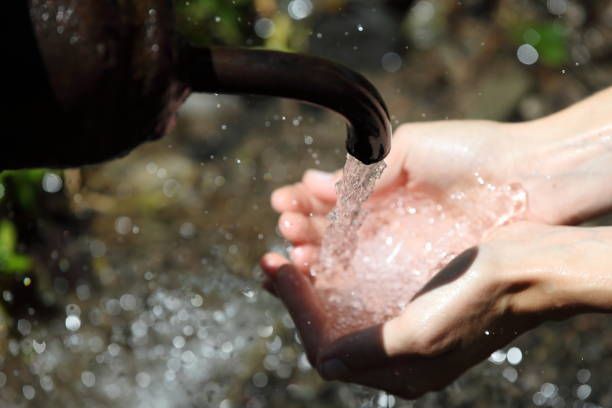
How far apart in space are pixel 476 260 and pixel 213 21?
1.67 metres

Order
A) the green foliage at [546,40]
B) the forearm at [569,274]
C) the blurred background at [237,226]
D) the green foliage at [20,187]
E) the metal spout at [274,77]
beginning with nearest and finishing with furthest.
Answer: the metal spout at [274,77] < the forearm at [569,274] < the blurred background at [237,226] < the green foliage at [20,187] < the green foliage at [546,40]

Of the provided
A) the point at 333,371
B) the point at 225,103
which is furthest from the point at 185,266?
the point at 333,371

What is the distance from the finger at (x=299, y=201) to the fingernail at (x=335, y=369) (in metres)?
0.44

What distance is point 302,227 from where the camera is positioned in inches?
85.0

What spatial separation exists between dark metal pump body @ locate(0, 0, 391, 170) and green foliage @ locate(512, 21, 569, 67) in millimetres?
2424

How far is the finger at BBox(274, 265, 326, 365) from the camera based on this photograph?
1.97 meters

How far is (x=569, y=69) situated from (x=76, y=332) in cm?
211

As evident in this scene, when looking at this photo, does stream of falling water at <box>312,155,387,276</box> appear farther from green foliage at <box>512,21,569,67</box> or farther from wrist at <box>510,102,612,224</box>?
green foliage at <box>512,21,569,67</box>

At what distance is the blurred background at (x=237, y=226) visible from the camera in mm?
2650

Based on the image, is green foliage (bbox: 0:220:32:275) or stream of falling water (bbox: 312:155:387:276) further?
green foliage (bbox: 0:220:32:275)

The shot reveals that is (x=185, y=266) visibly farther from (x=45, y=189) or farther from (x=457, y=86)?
(x=457, y=86)

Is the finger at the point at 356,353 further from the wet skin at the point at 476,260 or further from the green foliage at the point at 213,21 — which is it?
the green foliage at the point at 213,21

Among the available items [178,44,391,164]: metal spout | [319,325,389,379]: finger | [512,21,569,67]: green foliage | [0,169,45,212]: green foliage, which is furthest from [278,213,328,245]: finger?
[512,21,569,67]: green foliage

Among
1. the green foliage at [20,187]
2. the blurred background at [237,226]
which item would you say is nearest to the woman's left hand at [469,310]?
the blurred background at [237,226]
